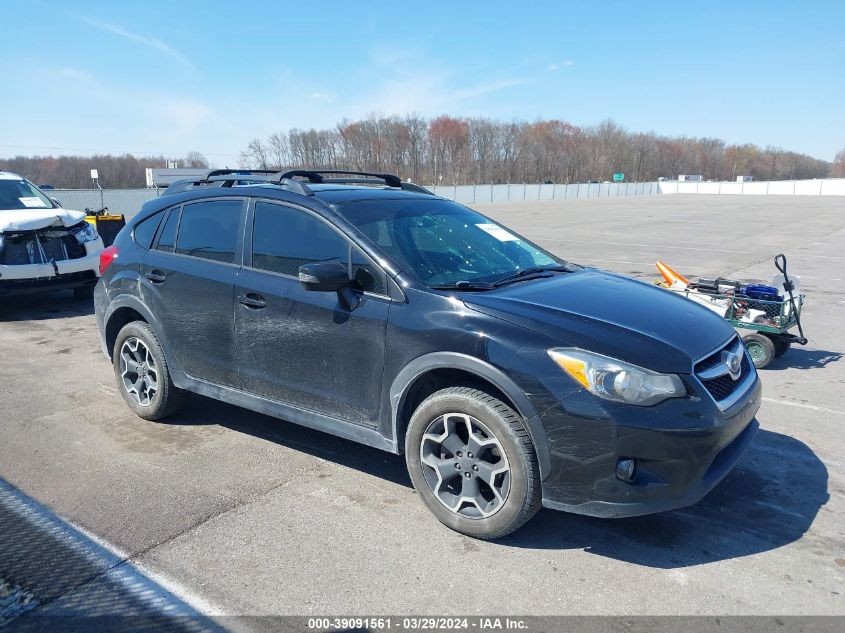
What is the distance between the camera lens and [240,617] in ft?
9.05

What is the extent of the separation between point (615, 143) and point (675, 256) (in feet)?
392

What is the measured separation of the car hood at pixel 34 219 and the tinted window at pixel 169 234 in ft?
17.0

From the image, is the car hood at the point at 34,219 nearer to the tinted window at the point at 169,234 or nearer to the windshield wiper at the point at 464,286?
the tinted window at the point at 169,234

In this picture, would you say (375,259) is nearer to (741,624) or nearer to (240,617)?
(240,617)

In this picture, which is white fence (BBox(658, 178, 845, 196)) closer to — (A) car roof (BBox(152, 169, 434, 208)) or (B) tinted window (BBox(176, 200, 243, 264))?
(A) car roof (BBox(152, 169, 434, 208))

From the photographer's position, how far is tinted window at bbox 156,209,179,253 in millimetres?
4832

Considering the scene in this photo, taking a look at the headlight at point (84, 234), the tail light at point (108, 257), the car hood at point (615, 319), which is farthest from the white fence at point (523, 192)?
the car hood at point (615, 319)

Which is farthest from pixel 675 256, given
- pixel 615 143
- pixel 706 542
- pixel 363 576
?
pixel 615 143

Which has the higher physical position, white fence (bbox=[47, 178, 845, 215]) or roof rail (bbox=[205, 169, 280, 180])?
roof rail (bbox=[205, 169, 280, 180])

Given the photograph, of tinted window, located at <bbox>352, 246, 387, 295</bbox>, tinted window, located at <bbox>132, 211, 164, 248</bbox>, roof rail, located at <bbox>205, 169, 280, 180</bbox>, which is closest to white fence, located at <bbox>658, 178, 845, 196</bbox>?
roof rail, located at <bbox>205, 169, 280, 180</bbox>

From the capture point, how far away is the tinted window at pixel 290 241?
3.90 metres

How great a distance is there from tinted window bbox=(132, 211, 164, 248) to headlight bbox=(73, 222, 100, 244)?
511cm

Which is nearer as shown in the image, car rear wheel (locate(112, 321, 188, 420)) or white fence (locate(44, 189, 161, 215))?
car rear wheel (locate(112, 321, 188, 420))

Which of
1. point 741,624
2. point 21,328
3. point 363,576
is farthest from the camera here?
point 21,328
